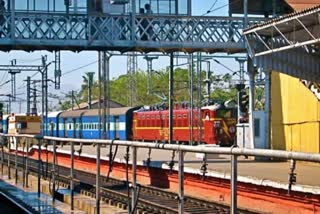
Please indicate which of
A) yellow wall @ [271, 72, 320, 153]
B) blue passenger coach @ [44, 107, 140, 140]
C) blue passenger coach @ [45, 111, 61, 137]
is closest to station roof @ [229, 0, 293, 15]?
yellow wall @ [271, 72, 320, 153]

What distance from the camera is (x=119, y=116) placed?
5519 cm

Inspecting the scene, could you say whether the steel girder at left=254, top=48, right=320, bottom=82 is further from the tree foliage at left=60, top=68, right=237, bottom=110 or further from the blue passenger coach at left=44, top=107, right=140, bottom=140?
the tree foliage at left=60, top=68, right=237, bottom=110

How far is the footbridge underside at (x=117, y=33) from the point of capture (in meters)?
29.1

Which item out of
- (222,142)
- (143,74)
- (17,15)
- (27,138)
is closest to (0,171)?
(27,138)

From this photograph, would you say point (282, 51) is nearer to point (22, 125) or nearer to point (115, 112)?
point (115, 112)

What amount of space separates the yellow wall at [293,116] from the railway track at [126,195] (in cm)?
1012

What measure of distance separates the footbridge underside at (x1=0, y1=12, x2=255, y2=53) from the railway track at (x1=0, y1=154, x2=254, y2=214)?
11.4 meters

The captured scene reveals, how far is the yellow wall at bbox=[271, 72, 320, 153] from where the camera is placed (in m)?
25.8

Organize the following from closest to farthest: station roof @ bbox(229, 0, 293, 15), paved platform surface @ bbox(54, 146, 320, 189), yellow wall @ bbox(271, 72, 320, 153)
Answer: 1. paved platform surface @ bbox(54, 146, 320, 189)
2. yellow wall @ bbox(271, 72, 320, 153)
3. station roof @ bbox(229, 0, 293, 15)

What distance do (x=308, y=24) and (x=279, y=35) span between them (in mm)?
2169

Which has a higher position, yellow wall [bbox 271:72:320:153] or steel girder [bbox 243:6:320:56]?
steel girder [bbox 243:6:320:56]

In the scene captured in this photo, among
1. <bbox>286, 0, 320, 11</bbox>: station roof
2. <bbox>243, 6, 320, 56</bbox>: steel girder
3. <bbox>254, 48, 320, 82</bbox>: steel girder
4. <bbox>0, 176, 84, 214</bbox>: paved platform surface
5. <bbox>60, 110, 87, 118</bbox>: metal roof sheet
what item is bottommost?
<bbox>0, 176, 84, 214</bbox>: paved platform surface

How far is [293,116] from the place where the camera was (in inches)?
1083

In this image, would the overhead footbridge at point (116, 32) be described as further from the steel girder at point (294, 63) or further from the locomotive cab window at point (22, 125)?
the locomotive cab window at point (22, 125)
